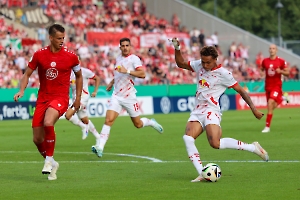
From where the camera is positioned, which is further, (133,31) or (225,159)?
→ (133,31)

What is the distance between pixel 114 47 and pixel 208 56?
32.5m

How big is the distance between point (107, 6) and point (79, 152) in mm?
31695

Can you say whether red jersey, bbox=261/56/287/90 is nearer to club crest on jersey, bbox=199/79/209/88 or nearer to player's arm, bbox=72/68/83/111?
club crest on jersey, bbox=199/79/209/88

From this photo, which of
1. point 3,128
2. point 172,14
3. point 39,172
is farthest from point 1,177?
point 172,14

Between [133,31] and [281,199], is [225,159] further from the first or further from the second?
[133,31]

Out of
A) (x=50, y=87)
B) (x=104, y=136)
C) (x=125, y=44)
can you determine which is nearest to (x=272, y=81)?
(x=125, y=44)

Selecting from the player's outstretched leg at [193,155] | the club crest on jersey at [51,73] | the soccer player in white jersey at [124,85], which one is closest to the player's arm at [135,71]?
the soccer player in white jersey at [124,85]

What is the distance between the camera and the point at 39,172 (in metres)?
13.4

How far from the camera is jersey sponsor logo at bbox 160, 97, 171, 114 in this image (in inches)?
1526

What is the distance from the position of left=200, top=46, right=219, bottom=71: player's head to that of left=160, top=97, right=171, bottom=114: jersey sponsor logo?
26778 millimetres

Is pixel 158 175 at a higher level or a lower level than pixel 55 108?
lower

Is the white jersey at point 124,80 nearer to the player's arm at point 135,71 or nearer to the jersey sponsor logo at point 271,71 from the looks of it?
the player's arm at point 135,71

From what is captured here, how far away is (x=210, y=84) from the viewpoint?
1218cm

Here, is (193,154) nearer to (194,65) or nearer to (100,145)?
(194,65)
